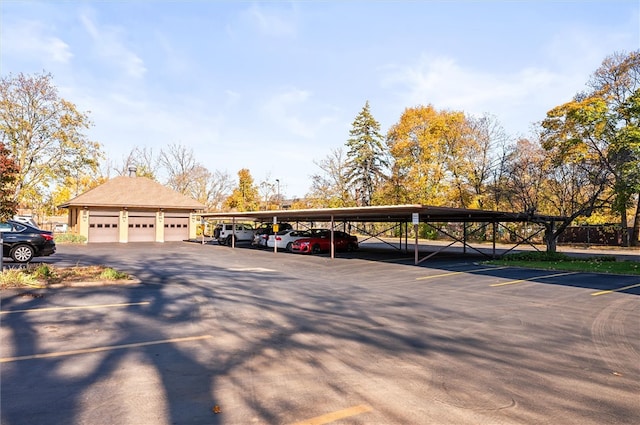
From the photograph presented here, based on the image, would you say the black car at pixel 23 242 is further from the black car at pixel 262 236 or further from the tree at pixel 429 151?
the tree at pixel 429 151

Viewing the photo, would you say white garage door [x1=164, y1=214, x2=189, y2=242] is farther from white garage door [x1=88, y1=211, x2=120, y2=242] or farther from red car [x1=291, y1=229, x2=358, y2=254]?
red car [x1=291, y1=229, x2=358, y2=254]

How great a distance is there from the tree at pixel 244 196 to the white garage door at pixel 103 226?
983 inches

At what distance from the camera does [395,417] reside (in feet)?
11.7

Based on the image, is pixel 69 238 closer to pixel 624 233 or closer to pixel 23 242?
pixel 23 242

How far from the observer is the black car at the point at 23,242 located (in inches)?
559

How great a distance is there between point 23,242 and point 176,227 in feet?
69.7

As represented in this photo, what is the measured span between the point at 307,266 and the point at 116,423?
46.6 feet

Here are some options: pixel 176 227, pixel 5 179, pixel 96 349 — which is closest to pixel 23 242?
pixel 5 179

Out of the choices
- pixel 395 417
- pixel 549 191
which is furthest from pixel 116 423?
pixel 549 191

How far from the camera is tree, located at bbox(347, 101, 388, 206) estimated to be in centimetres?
4788

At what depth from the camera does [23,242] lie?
14453 millimetres

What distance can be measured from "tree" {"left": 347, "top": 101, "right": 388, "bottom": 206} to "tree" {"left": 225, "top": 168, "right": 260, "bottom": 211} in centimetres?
1693

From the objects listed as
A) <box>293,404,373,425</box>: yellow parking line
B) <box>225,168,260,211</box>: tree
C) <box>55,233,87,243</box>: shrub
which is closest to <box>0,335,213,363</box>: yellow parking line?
<box>293,404,373,425</box>: yellow parking line

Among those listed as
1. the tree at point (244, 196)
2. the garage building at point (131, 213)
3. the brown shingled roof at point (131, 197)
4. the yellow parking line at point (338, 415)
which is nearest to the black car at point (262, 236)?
the brown shingled roof at point (131, 197)
